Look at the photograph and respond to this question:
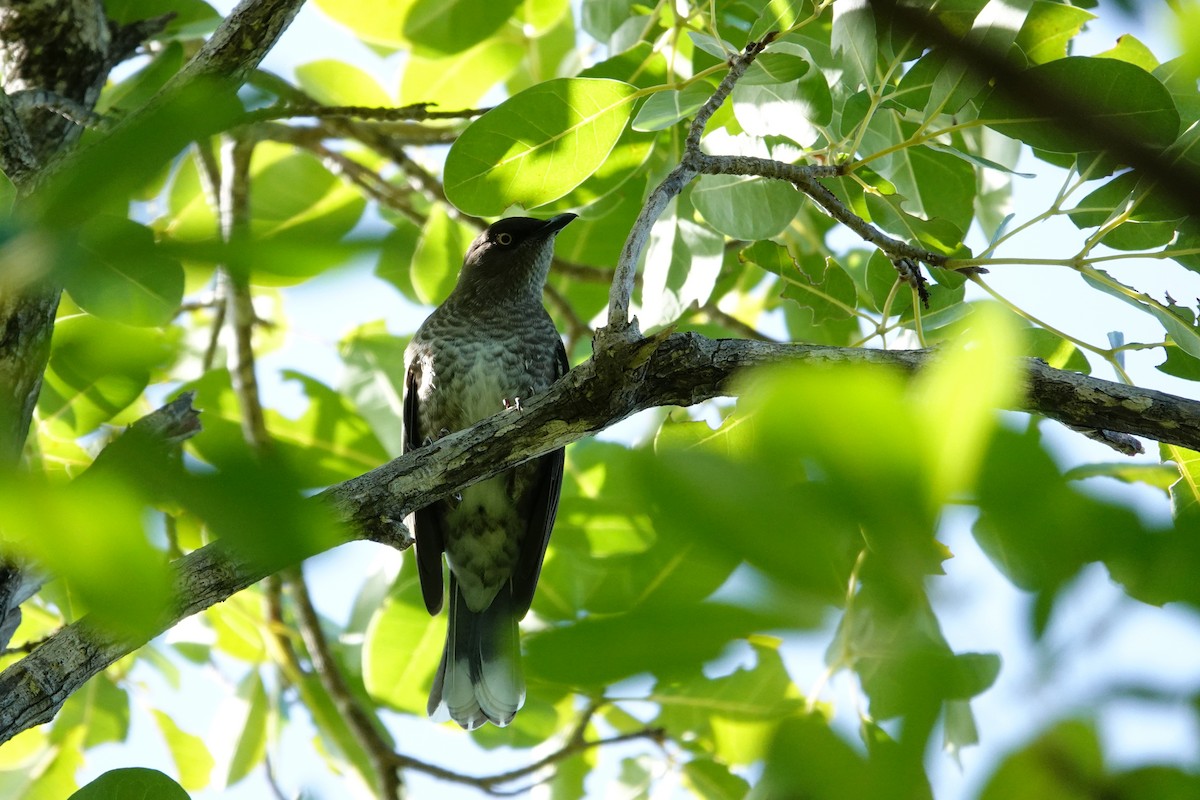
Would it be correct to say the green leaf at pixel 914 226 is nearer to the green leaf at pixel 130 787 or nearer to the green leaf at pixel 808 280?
the green leaf at pixel 808 280

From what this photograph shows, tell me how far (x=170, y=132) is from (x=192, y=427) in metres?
2.65

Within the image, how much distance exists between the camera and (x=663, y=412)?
4.13 m

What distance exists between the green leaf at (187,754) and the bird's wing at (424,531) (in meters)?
1.32

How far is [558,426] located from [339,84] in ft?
10.7

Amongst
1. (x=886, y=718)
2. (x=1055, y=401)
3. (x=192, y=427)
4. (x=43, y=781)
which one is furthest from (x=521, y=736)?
(x=886, y=718)

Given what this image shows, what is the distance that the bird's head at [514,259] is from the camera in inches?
214

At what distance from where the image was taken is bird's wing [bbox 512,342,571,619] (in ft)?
15.1

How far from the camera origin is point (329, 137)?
5281mm

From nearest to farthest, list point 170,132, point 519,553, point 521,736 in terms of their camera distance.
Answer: point 170,132 < point 521,736 < point 519,553

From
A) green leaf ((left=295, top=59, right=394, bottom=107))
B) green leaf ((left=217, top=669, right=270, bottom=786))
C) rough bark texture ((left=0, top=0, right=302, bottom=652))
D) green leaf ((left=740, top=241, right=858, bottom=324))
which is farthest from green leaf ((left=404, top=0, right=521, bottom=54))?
green leaf ((left=217, top=669, right=270, bottom=786))

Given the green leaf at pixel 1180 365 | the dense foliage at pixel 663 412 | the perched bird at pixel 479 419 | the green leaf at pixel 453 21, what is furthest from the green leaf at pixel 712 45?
the perched bird at pixel 479 419

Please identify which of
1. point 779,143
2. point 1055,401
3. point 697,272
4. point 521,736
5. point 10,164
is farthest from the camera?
point 521,736

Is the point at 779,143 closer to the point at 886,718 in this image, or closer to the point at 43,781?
the point at 886,718

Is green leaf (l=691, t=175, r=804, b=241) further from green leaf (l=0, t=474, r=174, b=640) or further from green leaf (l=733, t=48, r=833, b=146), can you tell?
green leaf (l=0, t=474, r=174, b=640)
